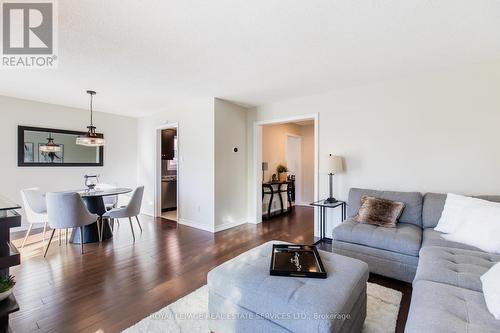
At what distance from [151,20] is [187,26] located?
292mm

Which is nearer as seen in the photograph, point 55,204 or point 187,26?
point 187,26

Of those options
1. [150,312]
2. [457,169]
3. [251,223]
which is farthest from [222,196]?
[457,169]

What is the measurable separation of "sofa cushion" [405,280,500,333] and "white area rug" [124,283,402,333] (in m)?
0.54

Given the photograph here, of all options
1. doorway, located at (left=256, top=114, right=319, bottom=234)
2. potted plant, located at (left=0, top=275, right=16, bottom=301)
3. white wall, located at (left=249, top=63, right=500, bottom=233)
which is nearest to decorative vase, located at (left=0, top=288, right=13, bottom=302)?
potted plant, located at (left=0, top=275, right=16, bottom=301)

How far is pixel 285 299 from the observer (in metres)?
1.38

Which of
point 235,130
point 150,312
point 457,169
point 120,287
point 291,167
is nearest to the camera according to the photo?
point 150,312

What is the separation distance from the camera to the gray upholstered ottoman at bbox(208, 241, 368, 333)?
129 cm

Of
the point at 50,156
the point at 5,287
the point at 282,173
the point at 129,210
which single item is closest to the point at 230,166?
the point at 129,210

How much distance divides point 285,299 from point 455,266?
1.32 m

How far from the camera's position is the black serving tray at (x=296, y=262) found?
160 cm

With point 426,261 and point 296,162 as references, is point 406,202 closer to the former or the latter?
point 426,261

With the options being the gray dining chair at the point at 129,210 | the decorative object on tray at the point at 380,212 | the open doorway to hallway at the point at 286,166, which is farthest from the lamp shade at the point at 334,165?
the gray dining chair at the point at 129,210

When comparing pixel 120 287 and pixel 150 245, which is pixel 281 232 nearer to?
pixel 150 245

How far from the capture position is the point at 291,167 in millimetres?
7164
